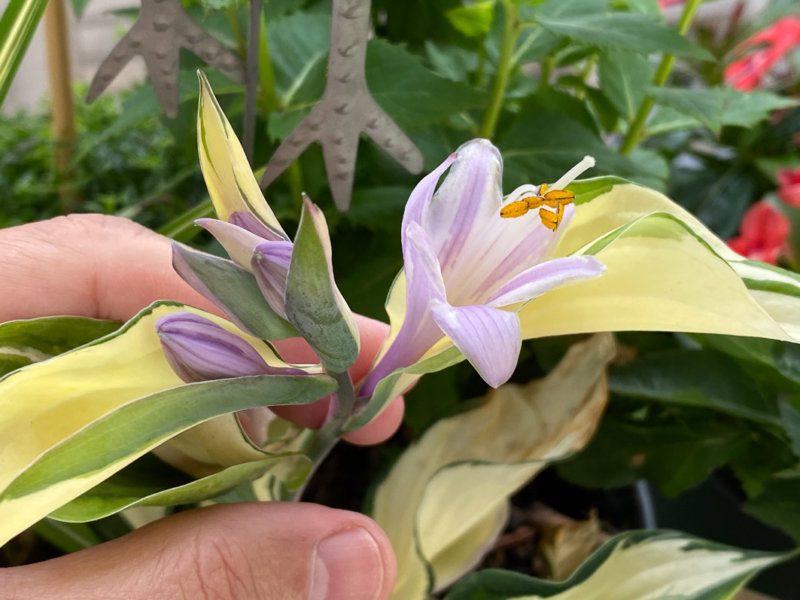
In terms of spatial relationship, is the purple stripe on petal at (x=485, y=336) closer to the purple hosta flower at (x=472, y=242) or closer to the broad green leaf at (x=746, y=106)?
the purple hosta flower at (x=472, y=242)

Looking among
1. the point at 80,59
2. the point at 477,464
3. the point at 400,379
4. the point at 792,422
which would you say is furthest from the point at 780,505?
the point at 80,59

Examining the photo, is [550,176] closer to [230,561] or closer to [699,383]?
[699,383]

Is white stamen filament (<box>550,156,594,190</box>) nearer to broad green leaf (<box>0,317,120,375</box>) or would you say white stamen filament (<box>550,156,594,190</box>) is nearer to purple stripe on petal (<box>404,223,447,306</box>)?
purple stripe on petal (<box>404,223,447,306</box>)

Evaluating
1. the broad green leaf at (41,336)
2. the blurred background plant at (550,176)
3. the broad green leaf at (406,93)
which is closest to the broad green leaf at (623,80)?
the blurred background plant at (550,176)

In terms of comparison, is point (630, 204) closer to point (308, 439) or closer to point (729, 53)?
point (308, 439)

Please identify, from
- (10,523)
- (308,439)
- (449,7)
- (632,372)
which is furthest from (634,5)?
(10,523)
